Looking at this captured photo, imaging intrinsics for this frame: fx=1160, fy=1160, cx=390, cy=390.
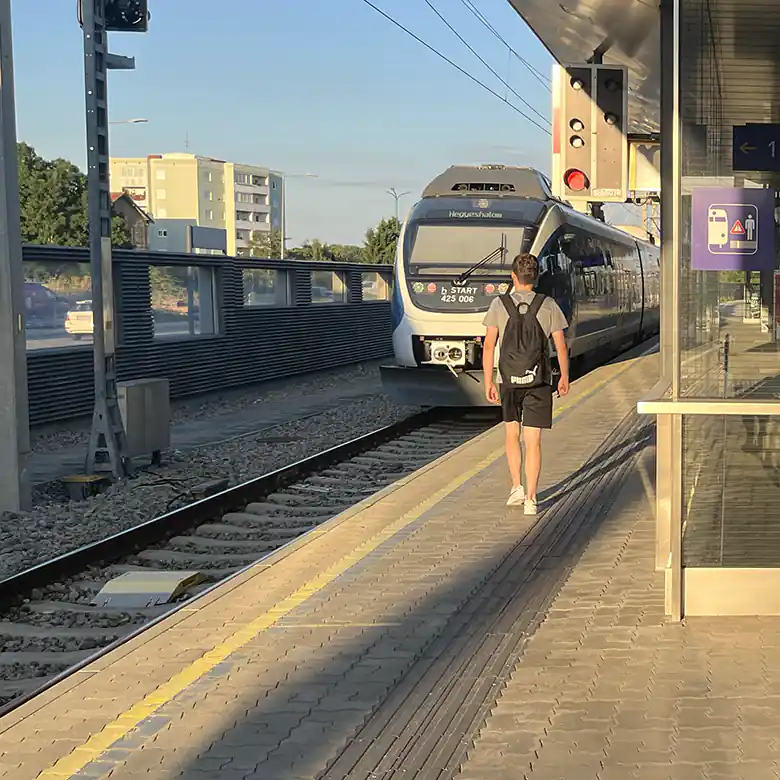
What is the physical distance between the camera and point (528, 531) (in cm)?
744

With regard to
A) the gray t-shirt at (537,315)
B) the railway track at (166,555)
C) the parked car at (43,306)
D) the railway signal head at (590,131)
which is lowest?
the railway track at (166,555)

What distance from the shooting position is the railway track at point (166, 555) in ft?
20.9

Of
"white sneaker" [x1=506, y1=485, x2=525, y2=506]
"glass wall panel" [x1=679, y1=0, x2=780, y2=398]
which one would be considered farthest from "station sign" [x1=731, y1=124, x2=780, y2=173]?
"white sneaker" [x1=506, y1=485, x2=525, y2=506]

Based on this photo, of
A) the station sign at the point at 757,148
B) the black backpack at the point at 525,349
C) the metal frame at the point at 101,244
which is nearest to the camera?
the station sign at the point at 757,148

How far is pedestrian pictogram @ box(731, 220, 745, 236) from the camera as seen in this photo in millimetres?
5078

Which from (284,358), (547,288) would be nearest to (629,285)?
(284,358)

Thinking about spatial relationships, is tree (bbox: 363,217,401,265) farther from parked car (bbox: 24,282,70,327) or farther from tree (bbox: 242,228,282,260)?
parked car (bbox: 24,282,70,327)

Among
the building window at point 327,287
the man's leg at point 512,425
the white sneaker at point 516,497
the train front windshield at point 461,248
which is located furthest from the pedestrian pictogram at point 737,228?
the building window at point 327,287

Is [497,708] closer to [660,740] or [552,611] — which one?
[660,740]

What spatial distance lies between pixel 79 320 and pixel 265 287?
27.2ft

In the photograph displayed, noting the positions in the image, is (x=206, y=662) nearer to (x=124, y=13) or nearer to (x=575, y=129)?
(x=575, y=129)

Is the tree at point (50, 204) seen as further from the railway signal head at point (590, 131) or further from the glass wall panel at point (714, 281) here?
the glass wall panel at point (714, 281)

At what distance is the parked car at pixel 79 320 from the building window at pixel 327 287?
422 inches

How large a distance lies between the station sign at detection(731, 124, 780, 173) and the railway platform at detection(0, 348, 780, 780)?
208cm
